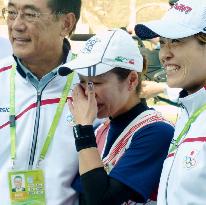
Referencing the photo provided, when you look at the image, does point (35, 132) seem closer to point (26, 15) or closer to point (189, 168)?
point (26, 15)

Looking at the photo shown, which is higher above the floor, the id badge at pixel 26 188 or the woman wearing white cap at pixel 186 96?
the woman wearing white cap at pixel 186 96

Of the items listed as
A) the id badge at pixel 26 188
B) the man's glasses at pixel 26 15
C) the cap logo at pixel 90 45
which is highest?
the man's glasses at pixel 26 15

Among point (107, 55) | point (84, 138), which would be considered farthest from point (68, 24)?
point (84, 138)

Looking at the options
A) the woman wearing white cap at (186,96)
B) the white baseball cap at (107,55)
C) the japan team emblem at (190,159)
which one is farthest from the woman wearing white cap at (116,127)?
the japan team emblem at (190,159)

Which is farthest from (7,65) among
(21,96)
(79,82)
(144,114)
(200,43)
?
(200,43)

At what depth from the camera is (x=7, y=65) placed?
270cm

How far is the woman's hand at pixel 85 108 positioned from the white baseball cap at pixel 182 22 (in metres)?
0.36

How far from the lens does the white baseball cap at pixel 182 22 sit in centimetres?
208

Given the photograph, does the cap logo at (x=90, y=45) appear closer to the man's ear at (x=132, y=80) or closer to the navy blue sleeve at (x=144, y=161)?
the man's ear at (x=132, y=80)

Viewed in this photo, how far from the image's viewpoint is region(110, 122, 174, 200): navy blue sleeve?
221 centimetres

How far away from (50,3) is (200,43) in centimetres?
87

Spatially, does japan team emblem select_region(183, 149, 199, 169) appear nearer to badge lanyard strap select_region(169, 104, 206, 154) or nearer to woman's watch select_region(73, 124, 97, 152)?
badge lanyard strap select_region(169, 104, 206, 154)

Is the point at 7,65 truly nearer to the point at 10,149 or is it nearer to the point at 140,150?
the point at 10,149

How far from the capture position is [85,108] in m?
2.35
